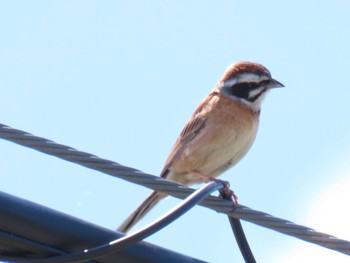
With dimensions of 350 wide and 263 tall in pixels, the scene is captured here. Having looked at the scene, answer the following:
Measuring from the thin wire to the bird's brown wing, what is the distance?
12.8ft

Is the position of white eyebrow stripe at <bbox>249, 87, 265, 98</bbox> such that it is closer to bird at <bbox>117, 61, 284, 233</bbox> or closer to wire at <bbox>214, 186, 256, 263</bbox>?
bird at <bbox>117, 61, 284, 233</bbox>

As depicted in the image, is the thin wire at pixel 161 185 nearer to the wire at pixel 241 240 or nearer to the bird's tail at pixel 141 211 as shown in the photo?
the wire at pixel 241 240

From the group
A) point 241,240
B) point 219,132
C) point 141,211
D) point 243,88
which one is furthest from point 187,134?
point 241,240

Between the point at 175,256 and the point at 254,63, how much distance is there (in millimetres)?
5557

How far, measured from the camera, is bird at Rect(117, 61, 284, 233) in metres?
8.77

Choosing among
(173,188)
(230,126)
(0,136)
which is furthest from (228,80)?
(0,136)

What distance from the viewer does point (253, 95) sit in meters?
9.53

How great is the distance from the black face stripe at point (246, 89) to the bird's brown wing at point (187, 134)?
1.06 feet

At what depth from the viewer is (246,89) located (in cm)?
959

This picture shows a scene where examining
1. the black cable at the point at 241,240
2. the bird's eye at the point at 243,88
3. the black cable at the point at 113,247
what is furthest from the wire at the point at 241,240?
the bird's eye at the point at 243,88

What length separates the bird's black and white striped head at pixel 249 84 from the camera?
31.1 feet

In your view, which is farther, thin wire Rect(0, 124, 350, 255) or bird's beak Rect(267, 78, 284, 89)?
bird's beak Rect(267, 78, 284, 89)

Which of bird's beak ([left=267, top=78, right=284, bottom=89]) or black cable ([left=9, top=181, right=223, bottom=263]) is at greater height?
bird's beak ([left=267, top=78, right=284, bottom=89])

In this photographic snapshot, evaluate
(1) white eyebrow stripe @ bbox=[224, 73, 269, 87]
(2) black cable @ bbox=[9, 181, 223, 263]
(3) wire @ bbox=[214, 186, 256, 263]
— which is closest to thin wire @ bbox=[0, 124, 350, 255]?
(3) wire @ bbox=[214, 186, 256, 263]
